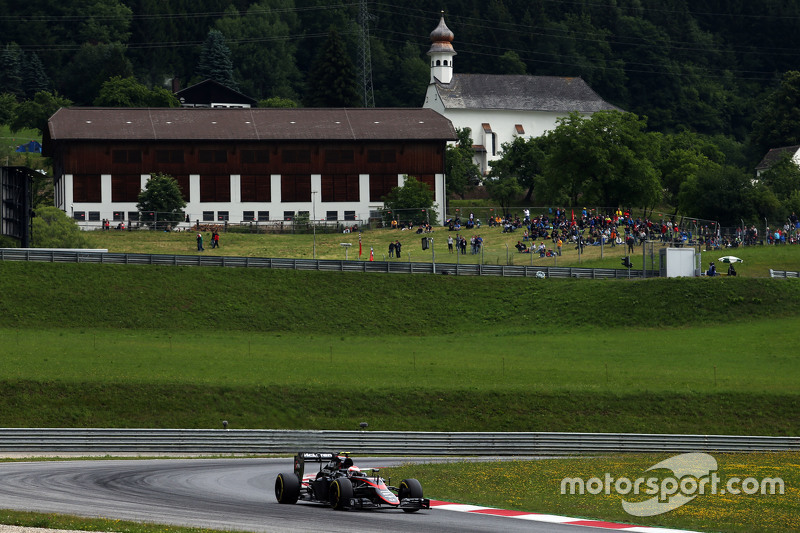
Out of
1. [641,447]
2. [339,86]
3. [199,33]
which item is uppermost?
[199,33]

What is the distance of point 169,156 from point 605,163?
38.2m

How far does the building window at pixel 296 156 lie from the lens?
117 meters

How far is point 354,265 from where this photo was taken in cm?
7800

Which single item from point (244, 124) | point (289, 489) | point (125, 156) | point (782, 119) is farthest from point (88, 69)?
point (289, 489)

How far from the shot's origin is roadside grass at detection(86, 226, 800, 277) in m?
81.6

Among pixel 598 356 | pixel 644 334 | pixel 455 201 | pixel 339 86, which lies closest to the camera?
pixel 598 356

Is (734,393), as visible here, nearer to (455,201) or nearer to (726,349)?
(726,349)

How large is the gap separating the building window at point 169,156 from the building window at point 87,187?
5637mm

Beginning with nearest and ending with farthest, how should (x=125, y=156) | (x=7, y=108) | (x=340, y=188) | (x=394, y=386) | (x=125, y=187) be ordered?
1. (x=394, y=386)
2. (x=125, y=187)
3. (x=125, y=156)
4. (x=340, y=188)
5. (x=7, y=108)

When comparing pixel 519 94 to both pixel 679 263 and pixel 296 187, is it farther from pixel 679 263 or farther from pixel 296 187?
pixel 679 263

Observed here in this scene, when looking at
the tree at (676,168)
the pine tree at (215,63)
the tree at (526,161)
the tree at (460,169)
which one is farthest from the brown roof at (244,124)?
the pine tree at (215,63)

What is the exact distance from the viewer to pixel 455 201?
13238 centimetres

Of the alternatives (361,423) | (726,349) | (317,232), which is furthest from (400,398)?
(317,232)

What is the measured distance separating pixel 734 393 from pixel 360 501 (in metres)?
27.2
